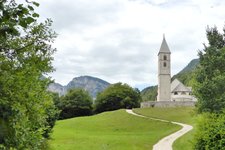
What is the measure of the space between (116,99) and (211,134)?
317 feet

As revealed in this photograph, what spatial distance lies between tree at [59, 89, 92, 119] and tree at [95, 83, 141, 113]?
11.7 feet

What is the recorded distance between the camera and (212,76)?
1266 inches

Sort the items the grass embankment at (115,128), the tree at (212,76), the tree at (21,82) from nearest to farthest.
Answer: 1. the tree at (21,82)
2. the tree at (212,76)
3. the grass embankment at (115,128)

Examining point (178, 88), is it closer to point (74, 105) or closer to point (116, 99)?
point (116, 99)

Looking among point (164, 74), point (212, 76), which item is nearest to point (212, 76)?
point (212, 76)

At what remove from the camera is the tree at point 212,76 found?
3087 cm

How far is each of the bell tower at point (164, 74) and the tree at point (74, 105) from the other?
75.6 ft

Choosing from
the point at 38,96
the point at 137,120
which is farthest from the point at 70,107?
the point at 38,96

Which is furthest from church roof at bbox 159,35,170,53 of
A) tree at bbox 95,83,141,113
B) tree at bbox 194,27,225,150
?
tree at bbox 194,27,225,150

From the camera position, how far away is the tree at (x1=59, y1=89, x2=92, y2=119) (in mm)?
111312

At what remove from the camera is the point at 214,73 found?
3158cm

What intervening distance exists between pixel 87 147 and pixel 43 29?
2593cm

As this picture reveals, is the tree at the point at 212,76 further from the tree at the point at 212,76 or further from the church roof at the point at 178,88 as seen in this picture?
the church roof at the point at 178,88

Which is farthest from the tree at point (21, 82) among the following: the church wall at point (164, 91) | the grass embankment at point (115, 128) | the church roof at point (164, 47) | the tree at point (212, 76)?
the church roof at point (164, 47)
